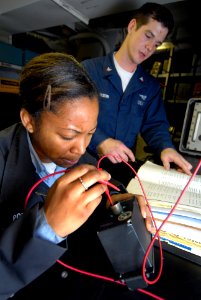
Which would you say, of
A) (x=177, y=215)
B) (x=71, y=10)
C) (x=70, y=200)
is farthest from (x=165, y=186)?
(x=71, y=10)

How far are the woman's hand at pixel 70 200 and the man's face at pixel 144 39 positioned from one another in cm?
109

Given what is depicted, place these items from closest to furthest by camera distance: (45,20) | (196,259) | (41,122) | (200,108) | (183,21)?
1. (196,259)
2. (41,122)
3. (200,108)
4. (45,20)
5. (183,21)

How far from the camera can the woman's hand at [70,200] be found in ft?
1.22

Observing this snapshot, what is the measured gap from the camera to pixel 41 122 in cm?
65

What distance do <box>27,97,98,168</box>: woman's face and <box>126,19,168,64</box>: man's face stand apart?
29.4 inches

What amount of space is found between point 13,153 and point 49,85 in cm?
21

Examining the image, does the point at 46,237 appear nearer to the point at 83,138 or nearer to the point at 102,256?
the point at 102,256

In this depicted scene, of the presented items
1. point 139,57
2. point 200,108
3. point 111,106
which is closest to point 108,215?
point 200,108

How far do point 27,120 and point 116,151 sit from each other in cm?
36

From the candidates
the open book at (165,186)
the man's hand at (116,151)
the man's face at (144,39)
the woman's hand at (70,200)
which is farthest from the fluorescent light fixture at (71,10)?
the woman's hand at (70,200)

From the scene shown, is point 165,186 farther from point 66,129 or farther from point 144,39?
point 144,39

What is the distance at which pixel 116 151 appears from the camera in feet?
2.91

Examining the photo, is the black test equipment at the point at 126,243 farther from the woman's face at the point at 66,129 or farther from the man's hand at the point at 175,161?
→ the man's hand at the point at 175,161

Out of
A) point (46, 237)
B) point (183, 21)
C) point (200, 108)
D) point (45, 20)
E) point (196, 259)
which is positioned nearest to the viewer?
point (46, 237)
